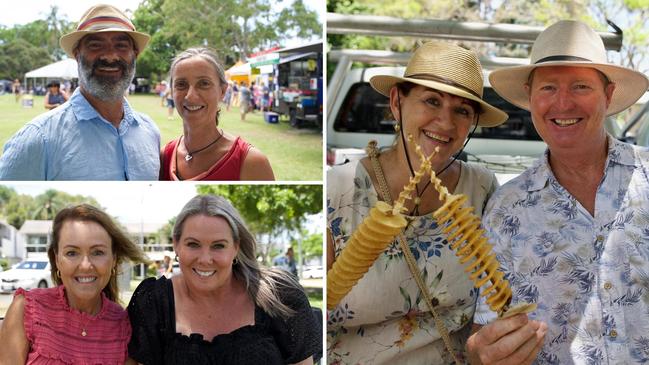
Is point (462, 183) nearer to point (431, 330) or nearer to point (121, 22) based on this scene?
point (431, 330)

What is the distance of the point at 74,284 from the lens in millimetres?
2656

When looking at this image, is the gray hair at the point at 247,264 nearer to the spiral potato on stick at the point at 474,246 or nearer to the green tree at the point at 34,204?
the green tree at the point at 34,204

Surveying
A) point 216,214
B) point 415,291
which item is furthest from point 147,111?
point 415,291

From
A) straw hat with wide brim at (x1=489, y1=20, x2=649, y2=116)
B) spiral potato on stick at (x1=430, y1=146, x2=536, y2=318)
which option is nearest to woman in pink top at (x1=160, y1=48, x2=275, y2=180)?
spiral potato on stick at (x1=430, y1=146, x2=536, y2=318)

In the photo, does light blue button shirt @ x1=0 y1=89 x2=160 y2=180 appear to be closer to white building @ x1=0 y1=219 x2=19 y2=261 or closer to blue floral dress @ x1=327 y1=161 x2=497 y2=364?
white building @ x1=0 y1=219 x2=19 y2=261

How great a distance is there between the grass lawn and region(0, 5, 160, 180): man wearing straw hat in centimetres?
6

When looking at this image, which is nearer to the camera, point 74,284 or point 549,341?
point 74,284

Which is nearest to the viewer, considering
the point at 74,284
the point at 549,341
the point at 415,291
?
the point at 74,284

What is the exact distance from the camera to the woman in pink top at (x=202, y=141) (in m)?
2.94

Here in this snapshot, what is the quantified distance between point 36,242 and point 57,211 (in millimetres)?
171

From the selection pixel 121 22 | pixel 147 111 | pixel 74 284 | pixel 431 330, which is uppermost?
pixel 121 22

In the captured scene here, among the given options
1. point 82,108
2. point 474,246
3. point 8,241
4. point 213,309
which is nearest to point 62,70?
point 82,108

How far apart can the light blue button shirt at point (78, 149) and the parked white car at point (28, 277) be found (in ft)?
0.94

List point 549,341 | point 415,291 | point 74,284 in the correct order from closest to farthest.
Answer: point 74,284
point 549,341
point 415,291
